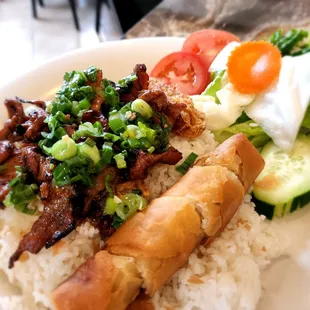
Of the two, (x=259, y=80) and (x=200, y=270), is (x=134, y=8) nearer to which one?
(x=259, y=80)

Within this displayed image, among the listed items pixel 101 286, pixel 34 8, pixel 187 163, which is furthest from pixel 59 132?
pixel 34 8

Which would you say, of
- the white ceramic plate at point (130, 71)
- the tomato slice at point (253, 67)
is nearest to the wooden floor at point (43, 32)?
the white ceramic plate at point (130, 71)

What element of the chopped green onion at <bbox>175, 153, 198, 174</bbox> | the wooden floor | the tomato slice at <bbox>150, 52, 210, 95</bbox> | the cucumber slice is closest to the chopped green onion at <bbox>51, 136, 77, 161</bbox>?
the chopped green onion at <bbox>175, 153, 198, 174</bbox>

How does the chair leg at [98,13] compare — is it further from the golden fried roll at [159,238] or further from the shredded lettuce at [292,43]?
the golden fried roll at [159,238]

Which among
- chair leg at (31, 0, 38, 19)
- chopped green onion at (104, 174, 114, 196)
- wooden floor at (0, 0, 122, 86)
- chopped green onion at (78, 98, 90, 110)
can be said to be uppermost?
chopped green onion at (78, 98, 90, 110)

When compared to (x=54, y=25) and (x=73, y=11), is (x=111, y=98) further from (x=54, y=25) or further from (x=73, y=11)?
(x=54, y=25)

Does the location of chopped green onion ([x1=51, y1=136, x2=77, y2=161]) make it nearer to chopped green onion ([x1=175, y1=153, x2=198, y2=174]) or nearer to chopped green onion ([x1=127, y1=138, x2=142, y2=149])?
chopped green onion ([x1=127, y1=138, x2=142, y2=149])

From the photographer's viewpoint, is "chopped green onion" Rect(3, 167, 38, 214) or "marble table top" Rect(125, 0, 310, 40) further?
"marble table top" Rect(125, 0, 310, 40)
